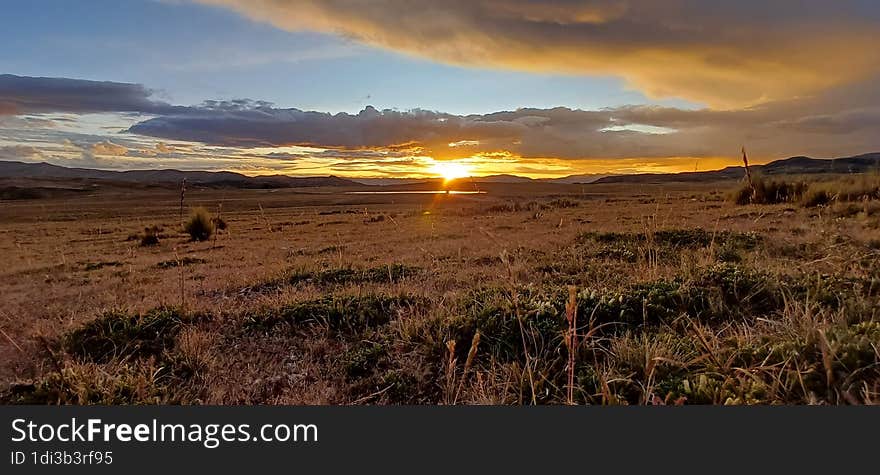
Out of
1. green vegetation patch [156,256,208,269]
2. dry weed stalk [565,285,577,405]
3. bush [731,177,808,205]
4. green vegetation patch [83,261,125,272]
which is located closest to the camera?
dry weed stalk [565,285,577,405]

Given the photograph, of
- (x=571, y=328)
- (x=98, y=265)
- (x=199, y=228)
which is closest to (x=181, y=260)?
(x=98, y=265)

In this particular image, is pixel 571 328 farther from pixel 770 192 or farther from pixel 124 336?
pixel 770 192

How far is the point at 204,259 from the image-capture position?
12758 mm

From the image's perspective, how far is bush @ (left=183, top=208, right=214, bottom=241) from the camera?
19.9 metres

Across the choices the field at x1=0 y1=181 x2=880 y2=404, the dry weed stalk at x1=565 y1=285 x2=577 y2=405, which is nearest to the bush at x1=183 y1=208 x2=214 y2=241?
the field at x1=0 y1=181 x2=880 y2=404

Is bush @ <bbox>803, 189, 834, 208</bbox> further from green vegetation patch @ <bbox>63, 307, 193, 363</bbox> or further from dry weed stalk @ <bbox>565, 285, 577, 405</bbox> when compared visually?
green vegetation patch @ <bbox>63, 307, 193, 363</bbox>

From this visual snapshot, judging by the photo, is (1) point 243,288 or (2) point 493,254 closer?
(1) point 243,288

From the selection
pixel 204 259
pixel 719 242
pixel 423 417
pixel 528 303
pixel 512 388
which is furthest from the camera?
pixel 204 259

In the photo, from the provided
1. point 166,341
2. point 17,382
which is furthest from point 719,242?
point 17,382

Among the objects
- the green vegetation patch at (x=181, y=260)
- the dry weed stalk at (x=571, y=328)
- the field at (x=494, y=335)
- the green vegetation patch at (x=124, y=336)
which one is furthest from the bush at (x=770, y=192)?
the green vegetation patch at (x=124, y=336)

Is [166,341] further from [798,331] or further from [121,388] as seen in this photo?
[798,331]

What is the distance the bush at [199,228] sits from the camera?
19.9 m

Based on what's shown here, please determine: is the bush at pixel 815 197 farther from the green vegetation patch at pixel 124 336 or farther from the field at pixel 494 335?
the green vegetation patch at pixel 124 336

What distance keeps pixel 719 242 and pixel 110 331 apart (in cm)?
804
